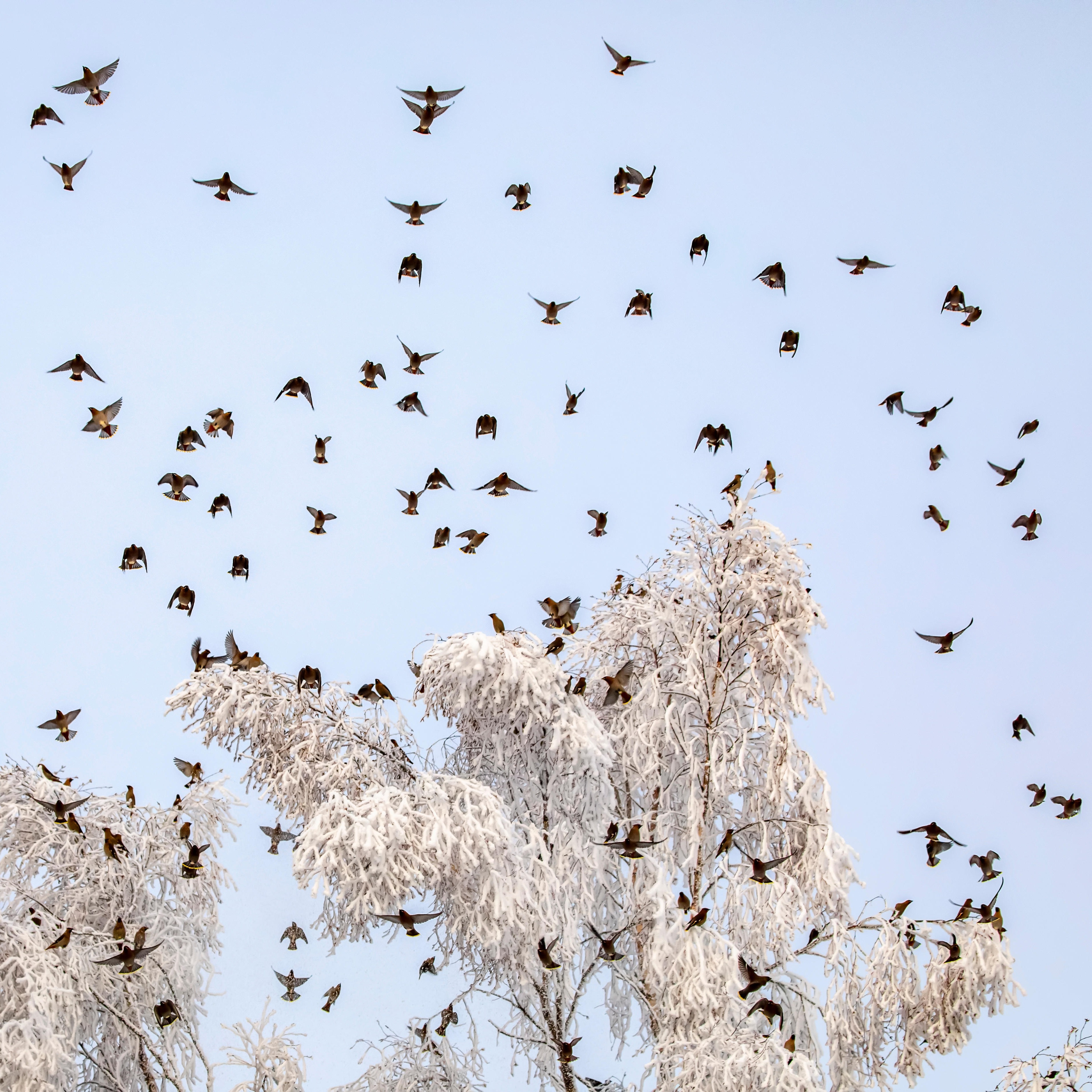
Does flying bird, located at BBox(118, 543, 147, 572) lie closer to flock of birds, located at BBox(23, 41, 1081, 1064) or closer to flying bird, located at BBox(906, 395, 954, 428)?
flock of birds, located at BBox(23, 41, 1081, 1064)

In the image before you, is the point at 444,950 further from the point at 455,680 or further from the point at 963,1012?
the point at 963,1012

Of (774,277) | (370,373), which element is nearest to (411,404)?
(370,373)

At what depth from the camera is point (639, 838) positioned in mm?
8758

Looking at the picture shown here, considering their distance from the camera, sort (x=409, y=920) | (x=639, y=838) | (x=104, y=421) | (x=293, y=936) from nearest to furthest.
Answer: (x=409, y=920)
(x=639, y=838)
(x=104, y=421)
(x=293, y=936)

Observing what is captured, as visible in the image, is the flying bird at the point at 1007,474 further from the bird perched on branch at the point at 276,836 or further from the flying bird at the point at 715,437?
the bird perched on branch at the point at 276,836

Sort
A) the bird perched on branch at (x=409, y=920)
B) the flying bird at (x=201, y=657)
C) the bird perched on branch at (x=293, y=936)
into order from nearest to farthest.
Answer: the bird perched on branch at (x=409, y=920)
the flying bird at (x=201, y=657)
the bird perched on branch at (x=293, y=936)

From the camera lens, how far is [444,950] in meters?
9.50

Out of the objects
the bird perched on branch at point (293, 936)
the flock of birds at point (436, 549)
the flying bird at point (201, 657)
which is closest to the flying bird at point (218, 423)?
Result: the flock of birds at point (436, 549)

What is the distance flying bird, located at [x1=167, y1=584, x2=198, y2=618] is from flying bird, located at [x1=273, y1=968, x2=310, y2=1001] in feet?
13.0

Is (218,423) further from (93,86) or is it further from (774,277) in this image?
(774,277)

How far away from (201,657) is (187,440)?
8.30ft

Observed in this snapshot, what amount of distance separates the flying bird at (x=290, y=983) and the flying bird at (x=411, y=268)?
707 centimetres

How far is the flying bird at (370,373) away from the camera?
11.1m

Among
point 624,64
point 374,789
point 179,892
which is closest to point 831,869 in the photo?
point 374,789
